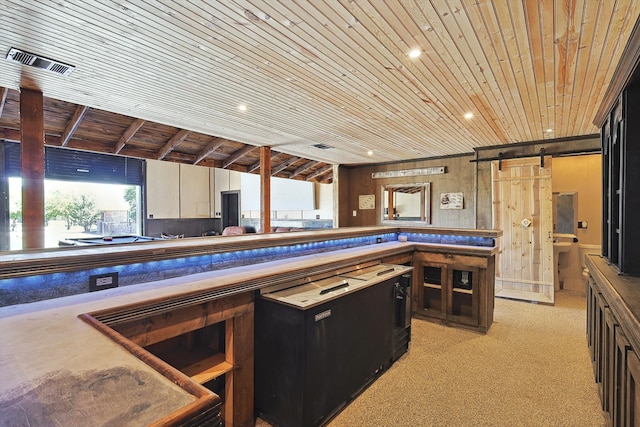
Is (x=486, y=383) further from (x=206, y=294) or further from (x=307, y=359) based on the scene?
(x=206, y=294)

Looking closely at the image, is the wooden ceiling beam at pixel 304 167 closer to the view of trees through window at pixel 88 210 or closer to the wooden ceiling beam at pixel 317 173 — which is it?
the wooden ceiling beam at pixel 317 173

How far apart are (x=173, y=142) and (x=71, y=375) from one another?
5.85 m

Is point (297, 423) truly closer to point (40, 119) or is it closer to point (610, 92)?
point (610, 92)

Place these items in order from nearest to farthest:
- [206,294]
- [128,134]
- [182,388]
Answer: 1. [182,388]
2. [206,294]
3. [128,134]

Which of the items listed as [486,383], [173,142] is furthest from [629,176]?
[173,142]

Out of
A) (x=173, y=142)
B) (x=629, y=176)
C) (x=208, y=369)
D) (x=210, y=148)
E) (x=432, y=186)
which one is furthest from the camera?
(x=432, y=186)

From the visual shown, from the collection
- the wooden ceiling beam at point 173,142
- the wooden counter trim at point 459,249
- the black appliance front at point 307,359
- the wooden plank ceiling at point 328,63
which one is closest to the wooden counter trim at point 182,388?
the black appliance front at point 307,359

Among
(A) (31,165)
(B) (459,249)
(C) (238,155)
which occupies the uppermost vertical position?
(C) (238,155)

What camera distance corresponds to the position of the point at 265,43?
227cm

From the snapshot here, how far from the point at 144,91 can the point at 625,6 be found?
3784 mm

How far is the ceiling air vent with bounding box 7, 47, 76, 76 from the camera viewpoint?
2.37 meters

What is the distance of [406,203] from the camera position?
8602mm

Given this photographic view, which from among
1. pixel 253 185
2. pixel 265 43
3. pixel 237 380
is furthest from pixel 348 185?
pixel 237 380

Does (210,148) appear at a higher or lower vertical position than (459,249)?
higher
